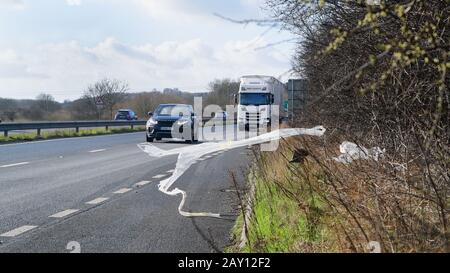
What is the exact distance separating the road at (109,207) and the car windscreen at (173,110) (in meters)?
11.0

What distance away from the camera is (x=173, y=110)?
27.5 meters

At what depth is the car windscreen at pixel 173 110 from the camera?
27.2 m

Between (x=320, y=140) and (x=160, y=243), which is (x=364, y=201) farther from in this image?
(x=320, y=140)

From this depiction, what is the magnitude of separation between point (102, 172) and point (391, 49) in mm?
11482

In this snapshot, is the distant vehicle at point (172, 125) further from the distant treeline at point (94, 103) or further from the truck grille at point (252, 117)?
the distant treeline at point (94, 103)

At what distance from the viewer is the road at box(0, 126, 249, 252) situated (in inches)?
252

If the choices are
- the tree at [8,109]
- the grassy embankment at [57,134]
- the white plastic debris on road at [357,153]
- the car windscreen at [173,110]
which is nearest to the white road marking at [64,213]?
the white plastic debris on road at [357,153]

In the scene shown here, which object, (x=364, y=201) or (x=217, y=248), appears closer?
(x=364, y=201)

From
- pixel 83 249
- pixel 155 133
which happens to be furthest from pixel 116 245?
pixel 155 133

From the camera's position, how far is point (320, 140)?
38.1 feet

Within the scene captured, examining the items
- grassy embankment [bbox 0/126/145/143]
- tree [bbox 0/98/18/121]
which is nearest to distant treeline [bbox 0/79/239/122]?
tree [bbox 0/98/18/121]

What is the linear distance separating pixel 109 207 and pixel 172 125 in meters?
17.7

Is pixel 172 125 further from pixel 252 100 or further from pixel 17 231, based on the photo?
pixel 17 231

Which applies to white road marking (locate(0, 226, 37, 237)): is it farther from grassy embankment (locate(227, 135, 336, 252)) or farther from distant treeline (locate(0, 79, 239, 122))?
distant treeline (locate(0, 79, 239, 122))
